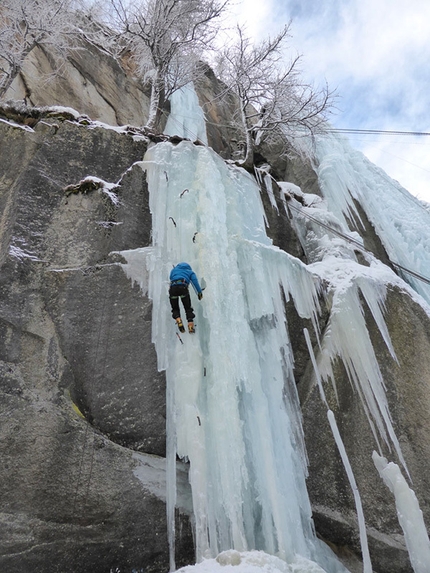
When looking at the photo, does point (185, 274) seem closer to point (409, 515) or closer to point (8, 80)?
point (409, 515)

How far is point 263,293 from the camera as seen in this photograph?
5.87 m

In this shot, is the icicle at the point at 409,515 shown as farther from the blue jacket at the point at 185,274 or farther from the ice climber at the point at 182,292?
the blue jacket at the point at 185,274

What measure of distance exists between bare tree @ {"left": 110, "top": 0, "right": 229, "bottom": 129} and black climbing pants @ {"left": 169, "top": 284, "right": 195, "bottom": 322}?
6.29 m

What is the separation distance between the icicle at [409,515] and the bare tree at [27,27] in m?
9.85

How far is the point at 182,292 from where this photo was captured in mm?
4953

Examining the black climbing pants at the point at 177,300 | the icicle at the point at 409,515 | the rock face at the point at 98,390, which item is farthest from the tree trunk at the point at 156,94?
the icicle at the point at 409,515

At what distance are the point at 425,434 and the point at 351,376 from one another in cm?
113

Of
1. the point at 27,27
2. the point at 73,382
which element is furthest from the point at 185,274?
the point at 27,27

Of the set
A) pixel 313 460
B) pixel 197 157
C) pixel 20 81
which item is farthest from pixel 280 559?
pixel 20 81

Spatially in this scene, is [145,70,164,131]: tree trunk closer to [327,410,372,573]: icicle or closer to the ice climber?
the ice climber

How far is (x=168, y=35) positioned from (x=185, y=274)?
28.1 feet

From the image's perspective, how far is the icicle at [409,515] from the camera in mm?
4320

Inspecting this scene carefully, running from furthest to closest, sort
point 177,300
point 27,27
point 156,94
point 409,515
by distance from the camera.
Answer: point 156,94, point 27,27, point 177,300, point 409,515

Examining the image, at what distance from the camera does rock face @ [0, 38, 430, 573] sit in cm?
411
